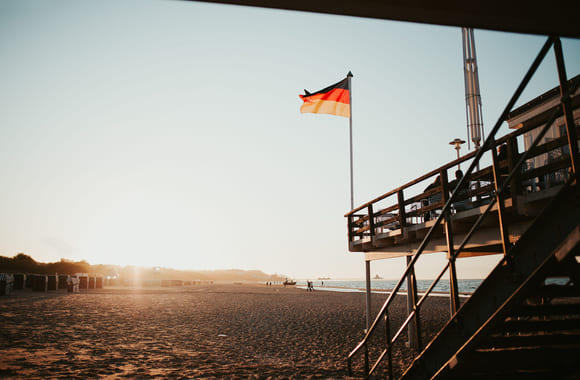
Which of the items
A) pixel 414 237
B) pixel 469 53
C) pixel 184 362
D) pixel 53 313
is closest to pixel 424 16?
pixel 414 237

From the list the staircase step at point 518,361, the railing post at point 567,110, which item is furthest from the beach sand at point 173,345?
the railing post at point 567,110

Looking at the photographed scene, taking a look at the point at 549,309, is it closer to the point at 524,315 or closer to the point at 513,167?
the point at 524,315

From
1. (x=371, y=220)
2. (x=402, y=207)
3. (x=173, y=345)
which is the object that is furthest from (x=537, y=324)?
(x=173, y=345)

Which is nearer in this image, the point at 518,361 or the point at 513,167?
the point at 518,361

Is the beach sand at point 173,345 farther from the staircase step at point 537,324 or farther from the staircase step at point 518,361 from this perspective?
the staircase step at point 537,324

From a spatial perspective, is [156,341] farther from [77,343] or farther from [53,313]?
[53,313]

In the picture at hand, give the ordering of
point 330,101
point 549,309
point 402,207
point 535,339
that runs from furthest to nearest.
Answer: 1. point 330,101
2. point 402,207
3. point 535,339
4. point 549,309

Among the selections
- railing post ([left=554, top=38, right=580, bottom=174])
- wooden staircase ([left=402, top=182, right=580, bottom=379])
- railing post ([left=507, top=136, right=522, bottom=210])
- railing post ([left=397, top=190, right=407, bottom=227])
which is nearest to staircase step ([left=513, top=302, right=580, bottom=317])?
wooden staircase ([left=402, top=182, right=580, bottom=379])

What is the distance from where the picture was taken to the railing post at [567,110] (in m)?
3.23

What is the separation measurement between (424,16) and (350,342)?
10582mm

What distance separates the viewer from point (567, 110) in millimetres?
3312

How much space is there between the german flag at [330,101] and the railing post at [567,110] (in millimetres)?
12217

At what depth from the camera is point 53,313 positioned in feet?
52.4

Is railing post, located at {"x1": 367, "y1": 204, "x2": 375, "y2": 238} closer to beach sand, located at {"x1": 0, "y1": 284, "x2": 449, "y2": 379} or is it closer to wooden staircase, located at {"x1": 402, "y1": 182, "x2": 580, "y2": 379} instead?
beach sand, located at {"x1": 0, "y1": 284, "x2": 449, "y2": 379}
